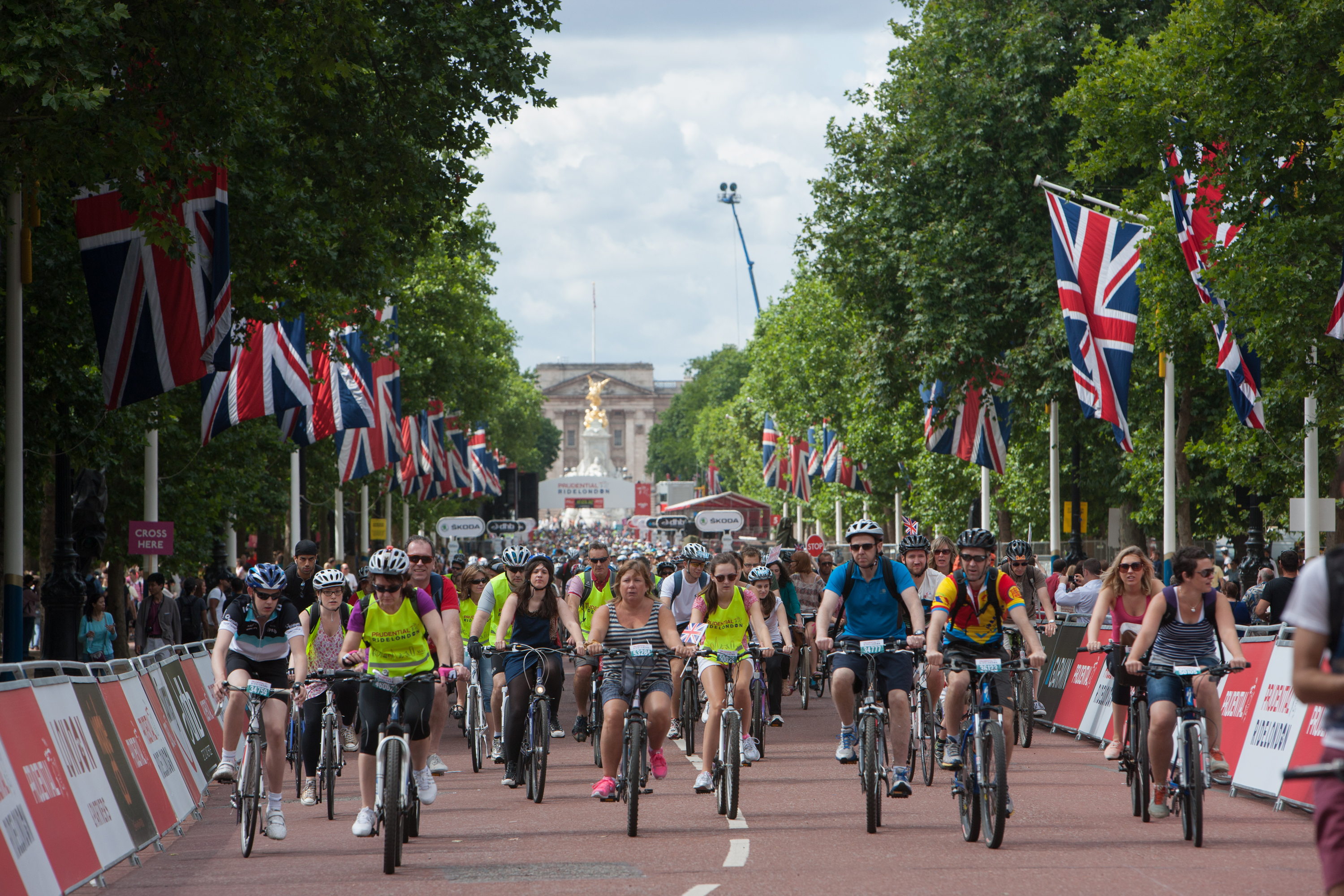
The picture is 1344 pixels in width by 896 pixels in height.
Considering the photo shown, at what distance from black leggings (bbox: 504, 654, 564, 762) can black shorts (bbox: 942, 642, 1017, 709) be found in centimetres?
304

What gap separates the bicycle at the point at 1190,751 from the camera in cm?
1044

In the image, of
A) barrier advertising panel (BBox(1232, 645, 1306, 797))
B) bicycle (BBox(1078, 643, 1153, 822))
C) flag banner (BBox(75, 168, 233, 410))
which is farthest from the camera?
flag banner (BBox(75, 168, 233, 410))

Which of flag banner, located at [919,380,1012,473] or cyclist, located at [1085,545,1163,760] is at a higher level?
flag banner, located at [919,380,1012,473]

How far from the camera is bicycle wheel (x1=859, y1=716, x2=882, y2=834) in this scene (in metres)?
11.1

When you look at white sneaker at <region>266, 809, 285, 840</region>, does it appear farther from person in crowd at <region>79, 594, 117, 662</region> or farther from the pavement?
person in crowd at <region>79, 594, 117, 662</region>

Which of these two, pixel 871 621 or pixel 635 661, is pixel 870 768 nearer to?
pixel 871 621

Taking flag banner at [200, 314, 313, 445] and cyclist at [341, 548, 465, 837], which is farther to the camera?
flag banner at [200, 314, 313, 445]

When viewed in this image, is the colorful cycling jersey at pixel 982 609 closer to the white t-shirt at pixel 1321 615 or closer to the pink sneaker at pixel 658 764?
the pink sneaker at pixel 658 764

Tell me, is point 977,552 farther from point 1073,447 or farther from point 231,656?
point 1073,447

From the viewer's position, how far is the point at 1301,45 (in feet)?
72.2

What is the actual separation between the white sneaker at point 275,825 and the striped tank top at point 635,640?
2.32 meters

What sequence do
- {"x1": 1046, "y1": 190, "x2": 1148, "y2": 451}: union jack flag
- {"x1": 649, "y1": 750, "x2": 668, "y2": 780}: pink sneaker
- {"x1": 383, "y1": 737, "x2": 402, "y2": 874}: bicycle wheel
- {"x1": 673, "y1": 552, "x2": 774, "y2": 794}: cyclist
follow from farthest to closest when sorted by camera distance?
{"x1": 1046, "y1": 190, "x2": 1148, "y2": 451}: union jack flag → {"x1": 673, "y1": 552, "x2": 774, "y2": 794}: cyclist → {"x1": 649, "y1": 750, "x2": 668, "y2": 780}: pink sneaker → {"x1": 383, "y1": 737, "x2": 402, "y2": 874}: bicycle wheel

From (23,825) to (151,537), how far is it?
17.2 m

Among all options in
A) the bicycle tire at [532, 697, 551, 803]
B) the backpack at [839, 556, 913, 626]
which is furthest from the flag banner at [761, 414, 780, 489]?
the backpack at [839, 556, 913, 626]
